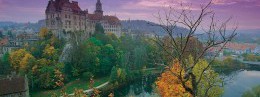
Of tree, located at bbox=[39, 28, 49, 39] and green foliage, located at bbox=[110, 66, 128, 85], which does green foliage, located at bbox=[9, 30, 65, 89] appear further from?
green foliage, located at bbox=[110, 66, 128, 85]

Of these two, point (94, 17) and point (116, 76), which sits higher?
point (94, 17)

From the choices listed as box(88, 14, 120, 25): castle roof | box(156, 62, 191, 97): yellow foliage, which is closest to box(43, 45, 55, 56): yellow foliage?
box(88, 14, 120, 25): castle roof

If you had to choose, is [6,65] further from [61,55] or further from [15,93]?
[15,93]

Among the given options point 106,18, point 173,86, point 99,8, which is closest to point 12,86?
point 173,86

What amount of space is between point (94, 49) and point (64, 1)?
10.1 metres

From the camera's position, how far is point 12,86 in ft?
83.3

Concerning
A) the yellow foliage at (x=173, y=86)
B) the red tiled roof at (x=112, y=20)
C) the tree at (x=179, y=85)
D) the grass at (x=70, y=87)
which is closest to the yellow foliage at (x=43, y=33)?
the grass at (x=70, y=87)

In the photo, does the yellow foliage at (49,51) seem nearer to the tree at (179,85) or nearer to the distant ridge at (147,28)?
the distant ridge at (147,28)

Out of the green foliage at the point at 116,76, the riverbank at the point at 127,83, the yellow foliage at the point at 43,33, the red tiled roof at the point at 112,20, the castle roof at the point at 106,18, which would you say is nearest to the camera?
the riverbank at the point at 127,83

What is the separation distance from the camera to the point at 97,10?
6250 cm

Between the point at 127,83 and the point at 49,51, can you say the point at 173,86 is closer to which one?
the point at 127,83

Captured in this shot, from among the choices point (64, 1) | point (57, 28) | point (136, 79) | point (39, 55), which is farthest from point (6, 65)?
point (136, 79)

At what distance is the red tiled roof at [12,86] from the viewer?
2491 cm

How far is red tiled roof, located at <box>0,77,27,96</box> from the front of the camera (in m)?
24.9
